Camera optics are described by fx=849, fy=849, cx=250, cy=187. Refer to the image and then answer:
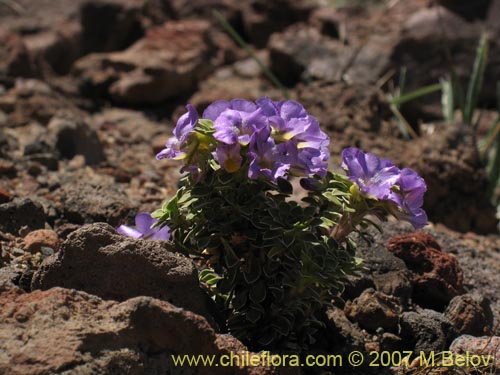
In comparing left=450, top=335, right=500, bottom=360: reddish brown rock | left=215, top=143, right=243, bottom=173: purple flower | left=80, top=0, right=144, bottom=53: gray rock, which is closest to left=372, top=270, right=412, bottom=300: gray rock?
left=450, top=335, right=500, bottom=360: reddish brown rock

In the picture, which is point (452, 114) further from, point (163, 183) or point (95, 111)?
point (95, 111)

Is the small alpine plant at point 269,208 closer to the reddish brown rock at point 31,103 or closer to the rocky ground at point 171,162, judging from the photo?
the rocky ground at point 171,162

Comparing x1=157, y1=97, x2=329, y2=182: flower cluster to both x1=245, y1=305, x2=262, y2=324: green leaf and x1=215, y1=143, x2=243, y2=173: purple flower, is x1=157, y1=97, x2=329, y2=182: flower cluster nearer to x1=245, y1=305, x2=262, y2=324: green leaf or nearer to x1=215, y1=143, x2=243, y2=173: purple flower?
x1=215, y1=143, x2=243, y2=173: purple flower

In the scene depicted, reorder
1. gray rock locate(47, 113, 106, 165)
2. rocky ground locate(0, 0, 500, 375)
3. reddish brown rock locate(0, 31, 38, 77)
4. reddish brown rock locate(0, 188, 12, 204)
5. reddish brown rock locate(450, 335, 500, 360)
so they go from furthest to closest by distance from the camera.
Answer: reddish brown rock locate(0, 31, 38, 77) < gray rock locate(47, 113, 106, 165) < reddish brown rock locate(0, 188, 12, 204) < reddish brown rock locate(450, 335, 500, 360) < rocky ground locate(0, 0, 500, 375)

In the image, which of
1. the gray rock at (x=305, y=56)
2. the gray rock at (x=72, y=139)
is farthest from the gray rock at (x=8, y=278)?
the gray rock at (x=305, y=56)

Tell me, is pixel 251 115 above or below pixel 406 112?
above

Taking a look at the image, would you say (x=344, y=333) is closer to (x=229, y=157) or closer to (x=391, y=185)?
(x=391, y=185)

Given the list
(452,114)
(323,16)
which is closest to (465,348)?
(452,114)

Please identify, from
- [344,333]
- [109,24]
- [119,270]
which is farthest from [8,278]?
[109,24]
